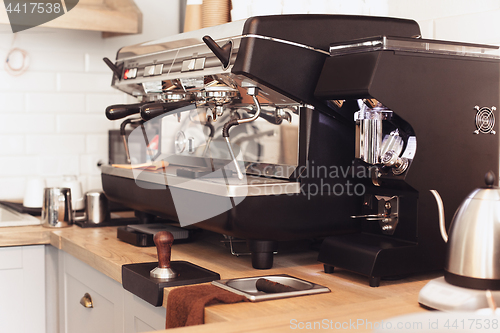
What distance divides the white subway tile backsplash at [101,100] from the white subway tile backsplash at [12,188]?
385 millimetres

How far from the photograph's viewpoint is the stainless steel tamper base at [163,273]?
3.59 feet

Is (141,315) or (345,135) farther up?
(345,135)

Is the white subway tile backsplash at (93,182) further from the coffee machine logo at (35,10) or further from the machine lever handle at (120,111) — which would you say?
the machine lever handle at (120,111)

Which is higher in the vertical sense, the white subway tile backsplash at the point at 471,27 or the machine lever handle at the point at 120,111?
the white subway tile backsplash at the point at 471,27

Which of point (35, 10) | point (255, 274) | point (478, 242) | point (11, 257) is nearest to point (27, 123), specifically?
point (35, 10)

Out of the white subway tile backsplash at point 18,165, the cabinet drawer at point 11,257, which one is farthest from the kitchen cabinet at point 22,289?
the white subway tile backsplash at point 18,165

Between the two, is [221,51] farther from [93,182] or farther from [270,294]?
[93,182]

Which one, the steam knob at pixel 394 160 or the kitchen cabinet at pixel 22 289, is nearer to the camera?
the steam knob at pixel 394 160

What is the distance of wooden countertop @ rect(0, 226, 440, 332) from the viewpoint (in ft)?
2.71

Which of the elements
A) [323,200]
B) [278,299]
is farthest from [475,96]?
[278,299]

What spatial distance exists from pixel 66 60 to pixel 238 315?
5.43 ft

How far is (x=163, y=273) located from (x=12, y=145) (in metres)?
1.31

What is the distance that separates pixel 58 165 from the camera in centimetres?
224

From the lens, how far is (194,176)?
1.26 metres
